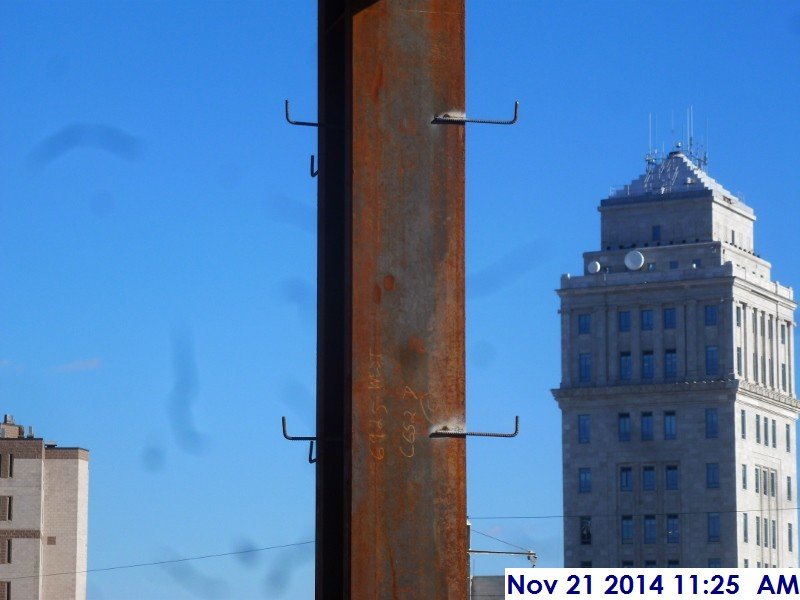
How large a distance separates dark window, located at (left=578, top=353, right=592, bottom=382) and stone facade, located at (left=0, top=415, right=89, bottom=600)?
48696mm

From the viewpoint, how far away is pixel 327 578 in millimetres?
9617

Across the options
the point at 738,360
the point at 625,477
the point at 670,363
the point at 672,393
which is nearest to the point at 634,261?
the point at 670,363

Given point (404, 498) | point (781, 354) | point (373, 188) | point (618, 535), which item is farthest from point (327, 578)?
point (781, 354)

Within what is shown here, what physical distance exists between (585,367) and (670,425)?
935cm

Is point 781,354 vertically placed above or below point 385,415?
above

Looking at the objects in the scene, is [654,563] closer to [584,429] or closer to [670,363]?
[584,429]

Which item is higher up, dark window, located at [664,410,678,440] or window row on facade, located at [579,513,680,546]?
dark window, located at [664,410,678,440]

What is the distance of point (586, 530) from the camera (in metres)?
172

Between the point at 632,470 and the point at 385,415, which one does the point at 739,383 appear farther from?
the point at 385,415

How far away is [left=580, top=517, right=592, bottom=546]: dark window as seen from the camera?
6767 inches

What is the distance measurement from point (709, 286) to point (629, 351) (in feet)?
29.1

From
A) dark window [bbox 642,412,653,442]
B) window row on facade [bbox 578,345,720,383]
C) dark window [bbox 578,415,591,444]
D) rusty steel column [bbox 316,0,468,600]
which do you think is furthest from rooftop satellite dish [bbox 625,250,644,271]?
rusty steel column [bbox 316,0,468,600]

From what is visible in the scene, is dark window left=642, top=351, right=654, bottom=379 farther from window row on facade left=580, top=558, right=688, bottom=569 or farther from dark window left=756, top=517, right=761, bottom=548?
window row on facade left=580, top=558, right=688, bottom=569

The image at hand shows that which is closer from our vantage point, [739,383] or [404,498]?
[404,498]
